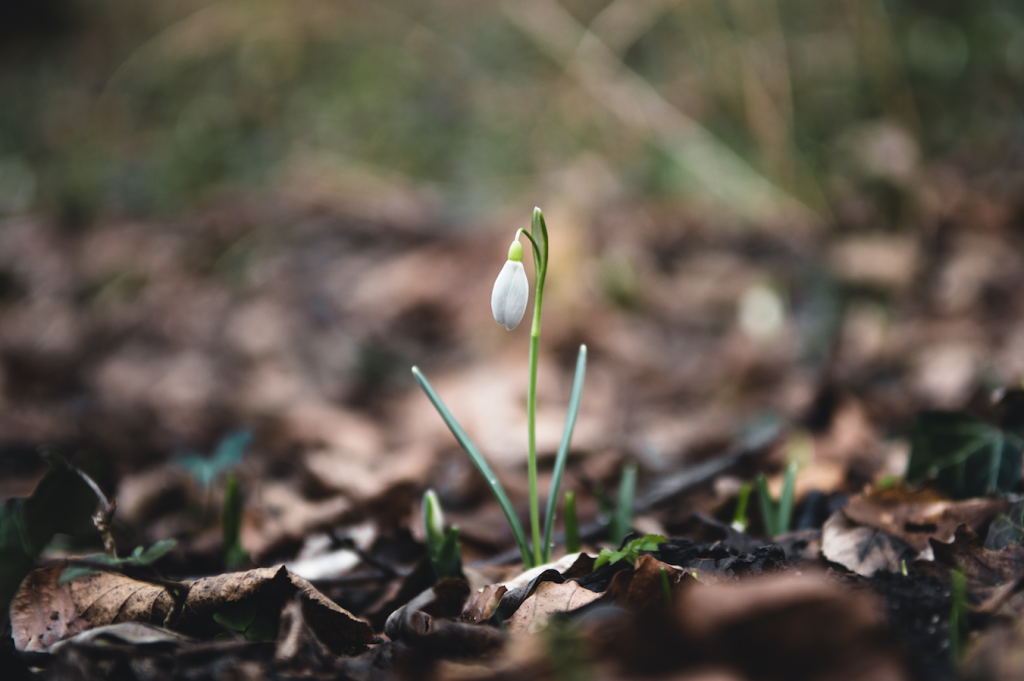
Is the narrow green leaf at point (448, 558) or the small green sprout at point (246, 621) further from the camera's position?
the narrow green leaf at point (448, 558)

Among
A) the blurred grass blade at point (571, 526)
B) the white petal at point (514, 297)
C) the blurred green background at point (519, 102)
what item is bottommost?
the blurred grass blade at point (571, 526)

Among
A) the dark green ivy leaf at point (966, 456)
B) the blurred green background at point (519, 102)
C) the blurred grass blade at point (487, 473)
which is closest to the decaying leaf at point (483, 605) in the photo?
the blurred grass blade at point (487, 473)

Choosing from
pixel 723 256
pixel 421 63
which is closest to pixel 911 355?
pixel 723 256

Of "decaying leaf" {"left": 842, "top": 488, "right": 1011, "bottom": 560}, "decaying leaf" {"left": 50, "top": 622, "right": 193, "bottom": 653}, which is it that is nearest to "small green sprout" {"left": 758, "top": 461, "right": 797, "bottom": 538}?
"decaying leaf" {"left": 842, "top": 488, "right": 1011, "bottom": 560}

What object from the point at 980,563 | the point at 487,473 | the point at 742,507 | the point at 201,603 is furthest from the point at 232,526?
the point at 980,563

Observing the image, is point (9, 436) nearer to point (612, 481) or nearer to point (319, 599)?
point (319, 599)

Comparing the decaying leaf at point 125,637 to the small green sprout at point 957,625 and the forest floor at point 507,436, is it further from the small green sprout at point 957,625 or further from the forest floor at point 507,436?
the small green sprout at point 957,625
